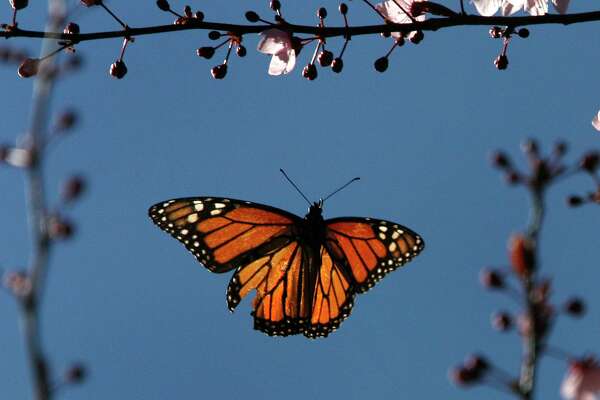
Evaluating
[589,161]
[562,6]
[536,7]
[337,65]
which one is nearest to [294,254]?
[337,65]

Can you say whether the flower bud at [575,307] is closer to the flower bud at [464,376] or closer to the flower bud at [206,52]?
the flower bud at [464,376]

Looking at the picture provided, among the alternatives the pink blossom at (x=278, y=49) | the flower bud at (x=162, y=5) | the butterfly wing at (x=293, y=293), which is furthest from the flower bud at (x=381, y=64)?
the butterfly wing at (x=293, y=293)

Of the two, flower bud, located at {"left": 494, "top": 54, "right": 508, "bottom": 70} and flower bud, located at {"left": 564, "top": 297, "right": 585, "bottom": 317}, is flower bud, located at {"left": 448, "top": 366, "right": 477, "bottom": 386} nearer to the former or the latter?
flower bud, located at {"left": 564, "top": 297, "right": 585, "bottom": 317}

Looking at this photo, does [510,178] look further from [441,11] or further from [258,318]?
[258,318]

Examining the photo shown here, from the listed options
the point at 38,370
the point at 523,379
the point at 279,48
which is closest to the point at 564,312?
the point at 523,379

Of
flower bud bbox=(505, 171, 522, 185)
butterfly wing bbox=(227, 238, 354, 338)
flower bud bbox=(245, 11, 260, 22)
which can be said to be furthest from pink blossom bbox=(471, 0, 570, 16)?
flower bud bbox=(505, 171, 522, 185)

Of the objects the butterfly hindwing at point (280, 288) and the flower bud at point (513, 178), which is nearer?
the flower bud at point (513, 178)
